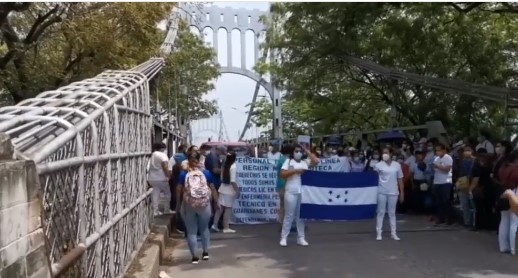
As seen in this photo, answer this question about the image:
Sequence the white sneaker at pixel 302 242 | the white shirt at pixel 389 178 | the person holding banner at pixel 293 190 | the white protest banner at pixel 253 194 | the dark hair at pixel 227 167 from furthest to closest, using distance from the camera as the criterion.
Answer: the white protest banner at pixel 253 194
the dark hair at pixel 227 167
the white shirt at pixel 389 178
the white sneaker at pixel 302 242
the person holding banner at pixel 293 190

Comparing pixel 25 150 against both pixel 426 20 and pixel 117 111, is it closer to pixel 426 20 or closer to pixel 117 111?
pixel 117 111

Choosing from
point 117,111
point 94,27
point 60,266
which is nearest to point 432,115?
point 94,27

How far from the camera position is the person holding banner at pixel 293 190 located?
35.2 feet

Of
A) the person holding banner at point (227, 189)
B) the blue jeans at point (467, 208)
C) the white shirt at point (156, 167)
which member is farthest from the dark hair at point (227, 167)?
the blue jeans at point (467, 208)

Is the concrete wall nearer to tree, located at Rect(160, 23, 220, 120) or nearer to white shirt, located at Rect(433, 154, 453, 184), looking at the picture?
white shirt, located at Rect(433, 154, 453, 184)

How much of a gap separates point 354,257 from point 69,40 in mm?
10636

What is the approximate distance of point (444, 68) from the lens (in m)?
27.7

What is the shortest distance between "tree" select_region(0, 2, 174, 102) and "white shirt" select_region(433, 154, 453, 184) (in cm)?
884

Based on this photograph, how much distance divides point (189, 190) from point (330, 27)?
557 inches

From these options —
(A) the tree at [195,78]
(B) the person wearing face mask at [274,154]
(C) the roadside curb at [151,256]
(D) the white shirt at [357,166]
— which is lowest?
(C) the roadside curb at [151,256]

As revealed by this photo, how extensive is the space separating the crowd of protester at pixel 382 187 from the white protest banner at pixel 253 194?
1.85ft

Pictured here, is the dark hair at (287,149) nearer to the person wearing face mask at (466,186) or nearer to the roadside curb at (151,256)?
the roadside curb at (151,256)

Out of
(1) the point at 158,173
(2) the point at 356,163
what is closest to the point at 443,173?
(2) the point at 356,163

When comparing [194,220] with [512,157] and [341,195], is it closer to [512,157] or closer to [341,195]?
[341,195]
